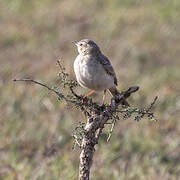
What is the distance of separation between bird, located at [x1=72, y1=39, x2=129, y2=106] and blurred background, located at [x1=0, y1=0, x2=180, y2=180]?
518mm

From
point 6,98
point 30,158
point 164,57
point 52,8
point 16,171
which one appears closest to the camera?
point 16,171

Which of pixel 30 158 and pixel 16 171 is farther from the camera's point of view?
pixel 30 158

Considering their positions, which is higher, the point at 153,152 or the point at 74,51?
the point at 74,51

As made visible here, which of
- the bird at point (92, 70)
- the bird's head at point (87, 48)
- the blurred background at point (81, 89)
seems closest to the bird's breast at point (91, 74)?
the bird at point (92, 70)

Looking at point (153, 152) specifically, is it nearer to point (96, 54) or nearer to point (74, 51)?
point (96, 54)

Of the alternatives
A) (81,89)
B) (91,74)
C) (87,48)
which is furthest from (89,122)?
(81,89)

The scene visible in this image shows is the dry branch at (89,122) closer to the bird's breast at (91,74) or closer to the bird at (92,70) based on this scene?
the bird at (92,70)

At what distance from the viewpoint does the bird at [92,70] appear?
4.98m

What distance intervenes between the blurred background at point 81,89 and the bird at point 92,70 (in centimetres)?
52

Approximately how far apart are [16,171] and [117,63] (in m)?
5.15

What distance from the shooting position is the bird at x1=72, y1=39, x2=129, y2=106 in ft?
16.4

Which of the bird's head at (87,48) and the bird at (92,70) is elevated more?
the bird's head at (87,48)

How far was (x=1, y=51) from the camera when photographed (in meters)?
12.2

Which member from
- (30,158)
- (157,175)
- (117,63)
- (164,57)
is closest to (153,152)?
(157,175)
